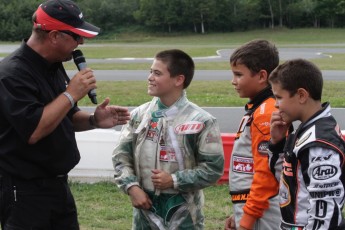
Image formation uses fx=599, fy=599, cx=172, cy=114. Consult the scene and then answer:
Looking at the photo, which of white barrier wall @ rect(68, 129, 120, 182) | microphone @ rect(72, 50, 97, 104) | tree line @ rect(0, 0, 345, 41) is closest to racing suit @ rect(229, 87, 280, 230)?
microphone @ rect(72, 50, 97, 104)

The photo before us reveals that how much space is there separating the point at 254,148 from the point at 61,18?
136 centimetres

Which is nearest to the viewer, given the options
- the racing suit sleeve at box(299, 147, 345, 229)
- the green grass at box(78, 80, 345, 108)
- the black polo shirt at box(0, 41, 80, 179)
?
the racing suit sleeve at box(299, 147, 345, 229)

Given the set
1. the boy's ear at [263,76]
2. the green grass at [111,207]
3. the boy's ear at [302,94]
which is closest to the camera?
the boy's ear at [302,94]

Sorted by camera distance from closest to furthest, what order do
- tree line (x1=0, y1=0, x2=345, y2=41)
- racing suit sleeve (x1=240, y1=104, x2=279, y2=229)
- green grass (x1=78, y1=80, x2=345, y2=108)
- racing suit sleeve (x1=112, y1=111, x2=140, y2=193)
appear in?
racing suit sleeve (x1=240, y1=104, x2=279, y2=229) < racing suit sleeve (x1=112, y1=111, x2=140, y2=193) < green grass (x1=78, y1=80, x2=345, y2=108) < tree line (x1=0, y1=0, x2=345, y2=41)

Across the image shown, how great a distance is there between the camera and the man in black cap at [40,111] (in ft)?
10.9

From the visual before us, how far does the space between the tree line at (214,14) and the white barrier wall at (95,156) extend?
6554 cm

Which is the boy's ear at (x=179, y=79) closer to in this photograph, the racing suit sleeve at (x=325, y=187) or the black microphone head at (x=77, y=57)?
the black microphone head at (x=77, y=57)

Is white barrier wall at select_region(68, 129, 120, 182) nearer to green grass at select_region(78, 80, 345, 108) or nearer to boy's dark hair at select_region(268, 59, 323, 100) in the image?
boy's dark hair at select_region(268, 59, 323, 100)

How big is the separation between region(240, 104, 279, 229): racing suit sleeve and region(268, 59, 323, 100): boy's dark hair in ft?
1.57

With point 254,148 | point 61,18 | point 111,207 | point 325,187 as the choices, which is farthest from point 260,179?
point 111,207

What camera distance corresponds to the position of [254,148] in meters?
3.51

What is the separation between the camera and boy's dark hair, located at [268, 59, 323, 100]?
3.01m

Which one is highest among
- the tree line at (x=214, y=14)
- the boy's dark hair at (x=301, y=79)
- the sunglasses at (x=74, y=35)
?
the sunglasses at (x=74, y=35)

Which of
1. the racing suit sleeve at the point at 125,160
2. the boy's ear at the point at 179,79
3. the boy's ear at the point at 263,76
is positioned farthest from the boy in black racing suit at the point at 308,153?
the racing suit sleeve at the point at 125,160
